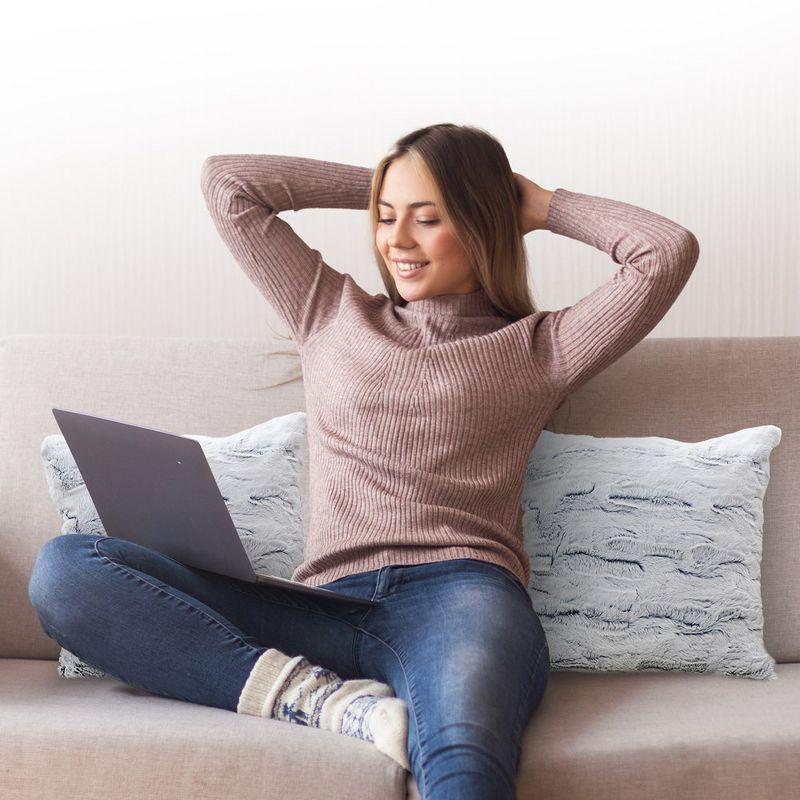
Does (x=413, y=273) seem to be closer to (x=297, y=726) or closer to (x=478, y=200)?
(x=478, y=200)

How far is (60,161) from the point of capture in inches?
93.3

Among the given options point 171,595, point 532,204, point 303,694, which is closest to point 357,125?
point 532,204

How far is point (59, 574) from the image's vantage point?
146cm

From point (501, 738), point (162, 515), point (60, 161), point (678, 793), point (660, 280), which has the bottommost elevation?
point (678, 793)

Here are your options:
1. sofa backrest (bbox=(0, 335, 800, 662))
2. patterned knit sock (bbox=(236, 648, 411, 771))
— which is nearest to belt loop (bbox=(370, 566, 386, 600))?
patterned knit sock (bbox=(236, 648, 411, 771))

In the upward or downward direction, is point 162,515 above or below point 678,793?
above

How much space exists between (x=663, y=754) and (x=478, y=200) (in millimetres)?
972

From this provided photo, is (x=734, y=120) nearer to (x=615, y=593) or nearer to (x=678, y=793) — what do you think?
(x=615, y=593)

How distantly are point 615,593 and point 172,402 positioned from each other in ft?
2.86

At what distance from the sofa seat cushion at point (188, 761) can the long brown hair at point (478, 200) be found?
87 centimetres

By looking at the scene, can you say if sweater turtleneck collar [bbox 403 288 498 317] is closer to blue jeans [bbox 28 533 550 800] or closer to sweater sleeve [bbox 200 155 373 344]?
sweater sleeve [bbox 200 155 373 344]

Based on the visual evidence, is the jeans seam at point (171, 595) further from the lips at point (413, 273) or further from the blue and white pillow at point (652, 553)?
the lips at point (413, 273)

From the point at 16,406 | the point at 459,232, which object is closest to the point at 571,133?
the point at 459,232

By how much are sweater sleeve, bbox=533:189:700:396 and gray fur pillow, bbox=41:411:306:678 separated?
1.61ft
